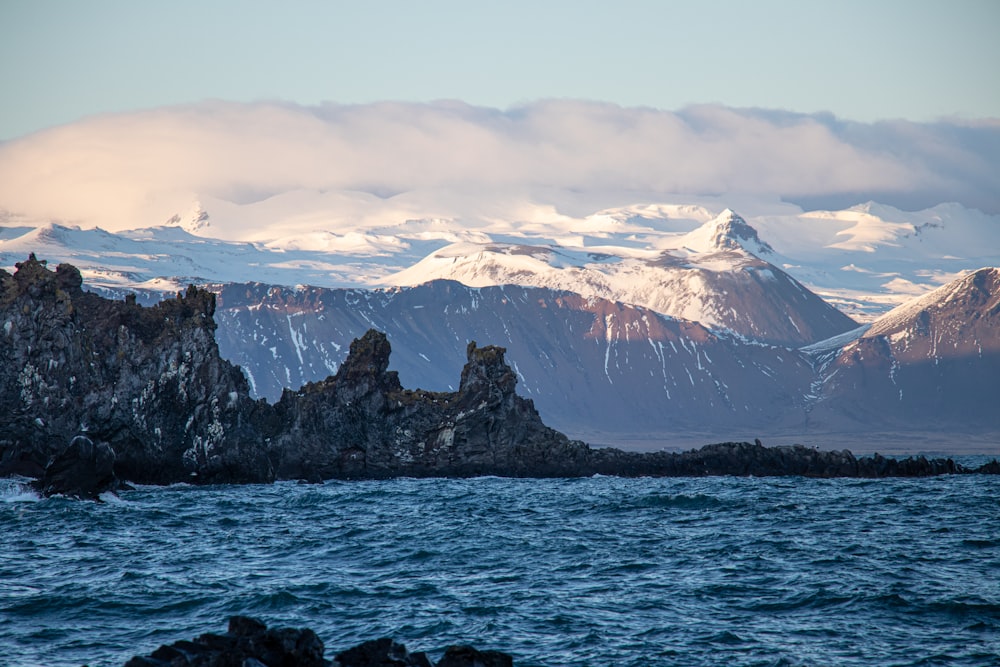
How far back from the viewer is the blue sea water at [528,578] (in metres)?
47.6

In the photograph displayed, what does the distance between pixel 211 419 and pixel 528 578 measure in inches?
2749

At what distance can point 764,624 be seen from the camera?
5062 centimetres

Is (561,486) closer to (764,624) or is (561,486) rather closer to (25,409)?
(25,409)

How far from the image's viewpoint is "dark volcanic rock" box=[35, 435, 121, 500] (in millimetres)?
93938

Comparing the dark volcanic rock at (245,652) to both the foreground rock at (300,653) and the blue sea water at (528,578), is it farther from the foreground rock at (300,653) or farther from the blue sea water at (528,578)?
the blue sea water at (528,578)

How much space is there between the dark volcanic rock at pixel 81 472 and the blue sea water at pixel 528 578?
6.64 feet

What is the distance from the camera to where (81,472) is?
94.1 m

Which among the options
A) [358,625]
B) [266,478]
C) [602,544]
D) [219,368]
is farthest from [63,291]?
[358,625]

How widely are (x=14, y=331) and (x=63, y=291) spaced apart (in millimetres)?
8590

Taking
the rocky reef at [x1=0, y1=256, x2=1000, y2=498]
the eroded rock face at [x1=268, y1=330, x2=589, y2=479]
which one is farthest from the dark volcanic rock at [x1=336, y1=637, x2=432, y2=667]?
the eroded rock face at [x1=268, y1=330, x2=589, y2=479]

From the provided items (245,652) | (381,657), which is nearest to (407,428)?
(381,657)

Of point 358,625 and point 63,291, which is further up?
point 63,291

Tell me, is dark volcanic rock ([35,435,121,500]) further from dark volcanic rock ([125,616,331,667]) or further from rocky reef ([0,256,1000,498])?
dark volcanic rock ([125,616,331,667])

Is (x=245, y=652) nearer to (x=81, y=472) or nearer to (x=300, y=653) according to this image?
A: (x=300, y=653)
